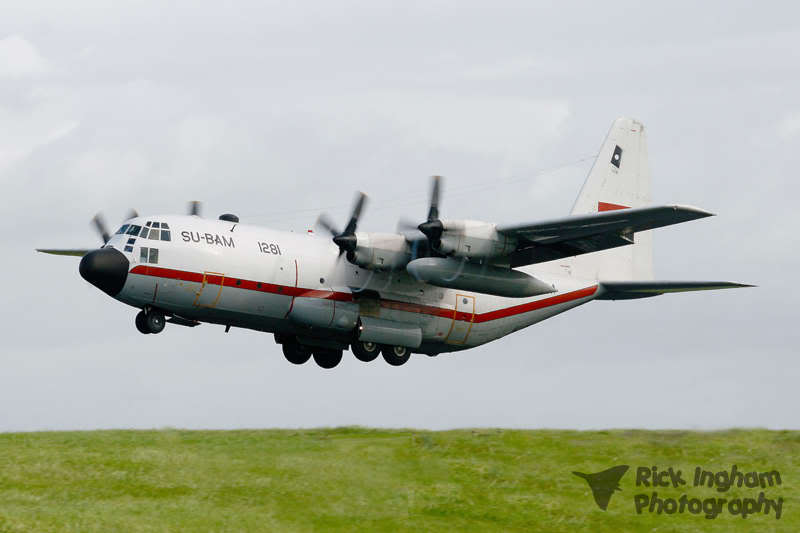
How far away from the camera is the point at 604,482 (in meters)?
24.9

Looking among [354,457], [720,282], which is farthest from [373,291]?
[720,282]

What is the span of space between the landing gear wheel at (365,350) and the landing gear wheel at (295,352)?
1622 mm

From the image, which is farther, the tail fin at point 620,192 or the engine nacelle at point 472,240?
the tail fin at point 620,192

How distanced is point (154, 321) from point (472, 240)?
9.56 m

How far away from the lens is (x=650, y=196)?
40.5 m

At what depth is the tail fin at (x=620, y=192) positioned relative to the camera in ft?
128

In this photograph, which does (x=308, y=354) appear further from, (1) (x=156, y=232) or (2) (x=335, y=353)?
(1) (x=156, y=232)

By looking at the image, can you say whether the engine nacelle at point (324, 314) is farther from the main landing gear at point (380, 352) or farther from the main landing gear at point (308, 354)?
the main landing gear at point (308, 354)

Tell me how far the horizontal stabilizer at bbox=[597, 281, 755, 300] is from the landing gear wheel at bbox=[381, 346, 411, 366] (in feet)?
25.4

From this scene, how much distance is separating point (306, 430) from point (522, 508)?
805cm

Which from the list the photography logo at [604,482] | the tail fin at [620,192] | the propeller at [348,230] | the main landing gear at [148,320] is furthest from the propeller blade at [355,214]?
the photography logo at [604,482]

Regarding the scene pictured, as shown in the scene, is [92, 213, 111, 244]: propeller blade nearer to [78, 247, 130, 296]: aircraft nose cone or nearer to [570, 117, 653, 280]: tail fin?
[78, 247, 130, 296]: aircraft nose cone

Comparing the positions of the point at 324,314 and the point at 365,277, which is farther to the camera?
the point at 365,277

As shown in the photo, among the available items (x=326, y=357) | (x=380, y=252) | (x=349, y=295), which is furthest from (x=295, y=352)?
(x=380, y=252)
